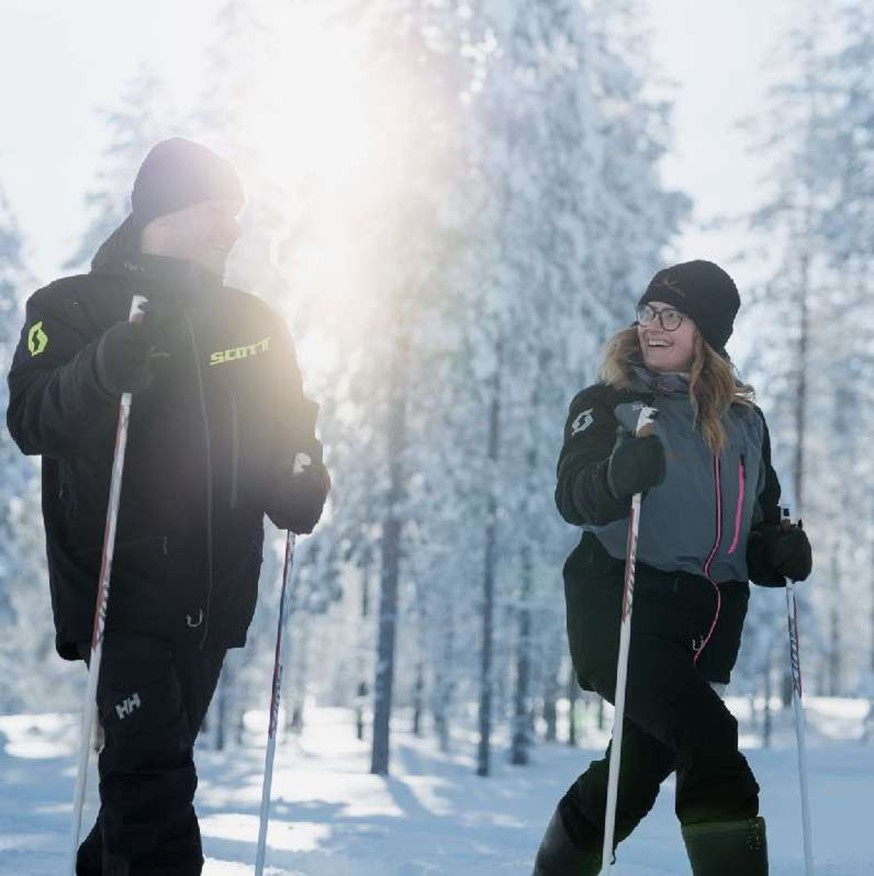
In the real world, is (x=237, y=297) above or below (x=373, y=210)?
Result: below

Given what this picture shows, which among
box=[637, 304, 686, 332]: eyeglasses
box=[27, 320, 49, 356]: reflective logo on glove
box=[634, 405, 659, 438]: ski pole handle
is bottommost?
box=[634, 405, 659, 438]: ski pole handle

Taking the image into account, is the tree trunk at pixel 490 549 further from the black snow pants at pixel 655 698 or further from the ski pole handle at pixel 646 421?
the ski pole handle at pixel 646 421

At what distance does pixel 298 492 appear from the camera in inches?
163

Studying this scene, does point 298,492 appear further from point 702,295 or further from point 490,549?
point 490,549

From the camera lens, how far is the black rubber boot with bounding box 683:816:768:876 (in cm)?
387

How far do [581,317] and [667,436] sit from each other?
18993 mm

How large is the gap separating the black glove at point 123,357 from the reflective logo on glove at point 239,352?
436mm

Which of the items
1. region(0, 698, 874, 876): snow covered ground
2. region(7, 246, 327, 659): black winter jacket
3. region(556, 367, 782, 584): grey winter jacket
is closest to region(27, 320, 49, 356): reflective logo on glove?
region(7, 246, 327, 659): black winter jacket

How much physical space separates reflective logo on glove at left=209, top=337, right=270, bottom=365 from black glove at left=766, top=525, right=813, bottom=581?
1.86 metres

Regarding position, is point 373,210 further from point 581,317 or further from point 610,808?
point 610,808

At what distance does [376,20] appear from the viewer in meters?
20.0

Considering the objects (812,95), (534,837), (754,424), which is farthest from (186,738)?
(812,95)

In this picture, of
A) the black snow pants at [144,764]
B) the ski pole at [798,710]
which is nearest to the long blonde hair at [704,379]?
the ski pole at [798,710]

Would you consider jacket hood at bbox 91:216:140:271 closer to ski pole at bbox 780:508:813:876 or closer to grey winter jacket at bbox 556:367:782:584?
grey winter jacket at bbox 556:367:782:584
